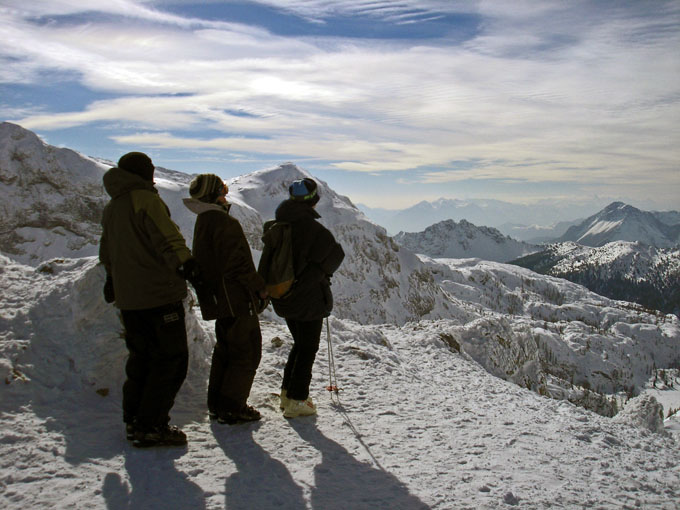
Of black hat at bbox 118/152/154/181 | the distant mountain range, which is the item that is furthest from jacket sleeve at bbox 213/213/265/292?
the distant mountain range

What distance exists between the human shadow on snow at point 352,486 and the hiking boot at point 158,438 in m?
1.78

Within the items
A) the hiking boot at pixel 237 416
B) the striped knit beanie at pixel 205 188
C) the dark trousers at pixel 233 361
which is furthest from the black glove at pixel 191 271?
the hiking boot at pixel 237 416

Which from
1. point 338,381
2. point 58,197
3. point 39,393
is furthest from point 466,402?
point 58,197

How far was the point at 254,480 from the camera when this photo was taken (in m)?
4.86

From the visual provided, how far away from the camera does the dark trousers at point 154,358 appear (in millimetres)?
5312

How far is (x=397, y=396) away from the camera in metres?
8.41

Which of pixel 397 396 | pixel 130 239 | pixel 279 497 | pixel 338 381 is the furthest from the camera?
pixel 338 381

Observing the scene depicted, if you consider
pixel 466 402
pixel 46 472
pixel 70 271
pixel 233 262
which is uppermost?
pixel 233 262

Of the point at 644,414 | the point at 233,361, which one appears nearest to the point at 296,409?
the point at 233,361

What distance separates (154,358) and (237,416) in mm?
1640

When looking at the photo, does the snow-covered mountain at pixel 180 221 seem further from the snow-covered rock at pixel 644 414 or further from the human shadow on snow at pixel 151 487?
the snow-covered rock at pixel 644 414

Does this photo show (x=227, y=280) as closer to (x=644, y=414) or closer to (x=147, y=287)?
(x=147, y=287)

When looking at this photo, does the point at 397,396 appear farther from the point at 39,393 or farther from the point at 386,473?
the point at 39,393

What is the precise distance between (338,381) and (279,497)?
4518 mm
